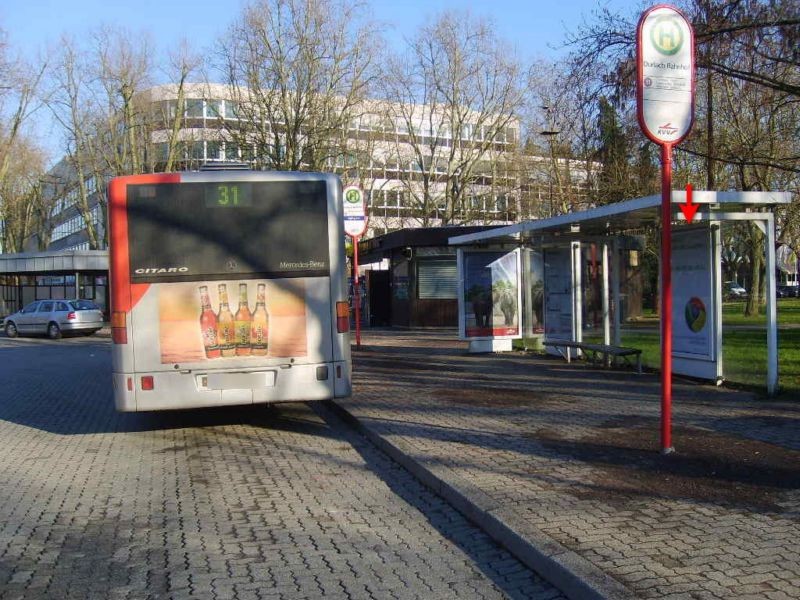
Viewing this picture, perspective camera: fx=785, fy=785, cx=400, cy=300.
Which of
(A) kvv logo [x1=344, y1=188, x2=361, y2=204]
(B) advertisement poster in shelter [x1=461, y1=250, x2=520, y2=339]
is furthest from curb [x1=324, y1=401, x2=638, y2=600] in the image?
(A) kvv logo [x1=344, y1=188, x2=361, y2=204]

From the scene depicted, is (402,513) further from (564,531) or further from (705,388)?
(705,388)

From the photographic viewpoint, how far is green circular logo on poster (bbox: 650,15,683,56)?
6797 millimetres

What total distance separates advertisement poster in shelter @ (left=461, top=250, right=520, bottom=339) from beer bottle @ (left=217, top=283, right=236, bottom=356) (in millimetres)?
9167

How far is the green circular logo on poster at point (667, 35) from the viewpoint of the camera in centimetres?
680

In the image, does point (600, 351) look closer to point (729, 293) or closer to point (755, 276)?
point (729, 293)

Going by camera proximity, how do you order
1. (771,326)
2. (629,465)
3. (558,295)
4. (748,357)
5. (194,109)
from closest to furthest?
(629,465) → (771,326) → (748,357) → (558,295) → (194,109)

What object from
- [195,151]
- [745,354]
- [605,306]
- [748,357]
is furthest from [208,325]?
[195,151]

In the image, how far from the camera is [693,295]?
11.7 meters

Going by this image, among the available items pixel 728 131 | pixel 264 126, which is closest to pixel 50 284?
pixel 264 126

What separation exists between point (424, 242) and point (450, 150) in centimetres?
1791

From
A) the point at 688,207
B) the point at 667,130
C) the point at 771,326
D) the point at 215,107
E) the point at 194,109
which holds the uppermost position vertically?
the point at 194,109

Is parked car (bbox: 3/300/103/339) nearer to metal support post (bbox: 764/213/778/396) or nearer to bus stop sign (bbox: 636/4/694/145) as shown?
metal support post (bbox: 764/213/778/396)

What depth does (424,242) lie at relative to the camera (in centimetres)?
2552

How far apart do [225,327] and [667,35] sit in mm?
5345
